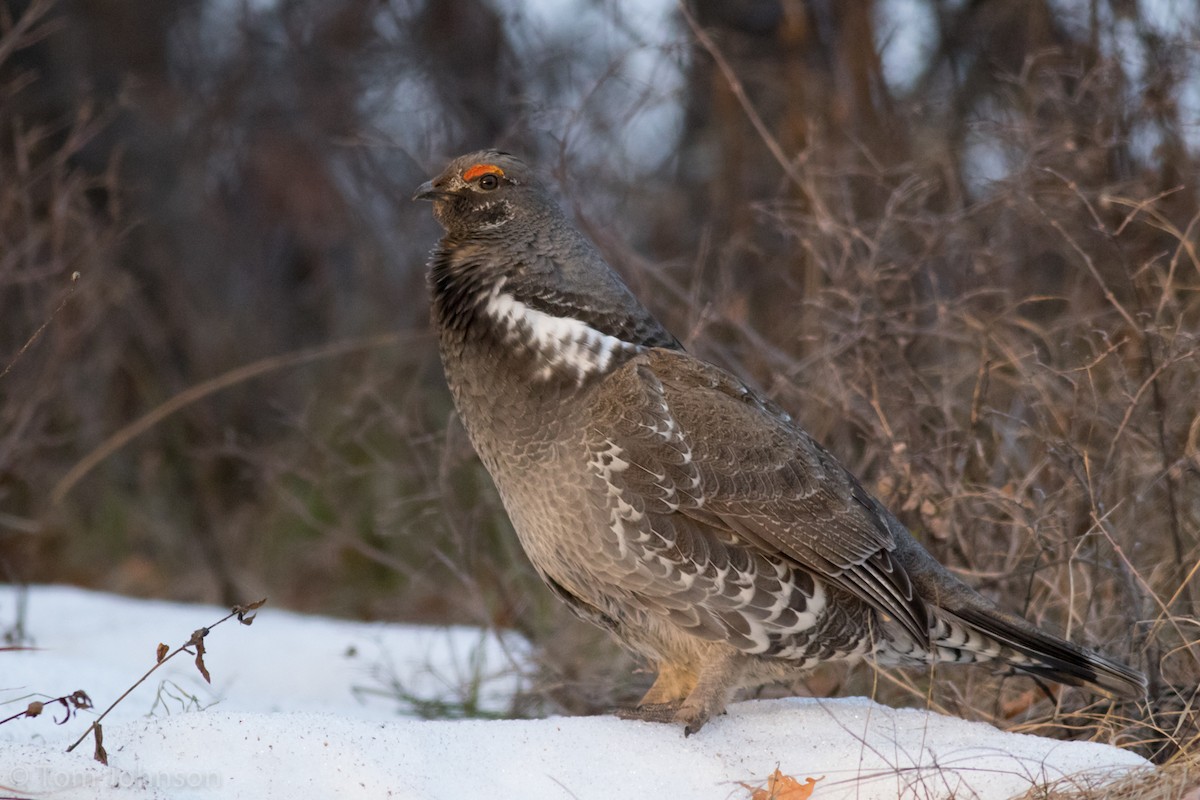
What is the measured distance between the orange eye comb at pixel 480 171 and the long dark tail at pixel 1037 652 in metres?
1.94

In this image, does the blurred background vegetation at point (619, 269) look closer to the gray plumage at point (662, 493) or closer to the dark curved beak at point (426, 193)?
the gray plumage at point (662, 493)

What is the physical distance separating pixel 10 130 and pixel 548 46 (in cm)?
352

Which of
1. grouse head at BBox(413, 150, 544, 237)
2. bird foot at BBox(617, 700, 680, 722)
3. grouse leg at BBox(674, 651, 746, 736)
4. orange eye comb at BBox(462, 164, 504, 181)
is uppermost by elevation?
orange eye comb at BBox(462, 164, 504, 181)

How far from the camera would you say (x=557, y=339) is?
12.3 ft

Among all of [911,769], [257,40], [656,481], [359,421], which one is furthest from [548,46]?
[911,769]

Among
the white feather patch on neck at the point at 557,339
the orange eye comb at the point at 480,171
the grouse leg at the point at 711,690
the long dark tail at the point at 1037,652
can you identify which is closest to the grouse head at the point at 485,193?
the orange eye comb at the point at 480,171

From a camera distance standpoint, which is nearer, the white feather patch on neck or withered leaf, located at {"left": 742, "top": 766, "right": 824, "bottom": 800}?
withered leaf, located at {"left": 742, "top": 766, "right": 824, "bottom": 800}

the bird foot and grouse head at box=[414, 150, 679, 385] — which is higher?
grouse head at box=[414, 150, 679, 385]

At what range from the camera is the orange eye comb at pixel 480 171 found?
4.01 metres

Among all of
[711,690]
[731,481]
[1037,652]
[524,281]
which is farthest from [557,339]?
[1037,652]

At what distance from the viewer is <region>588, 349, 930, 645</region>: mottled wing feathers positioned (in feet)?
11.9

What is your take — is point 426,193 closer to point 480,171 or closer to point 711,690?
point 480,171

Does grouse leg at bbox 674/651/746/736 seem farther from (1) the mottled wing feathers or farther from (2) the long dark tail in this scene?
(2) the long dark tail

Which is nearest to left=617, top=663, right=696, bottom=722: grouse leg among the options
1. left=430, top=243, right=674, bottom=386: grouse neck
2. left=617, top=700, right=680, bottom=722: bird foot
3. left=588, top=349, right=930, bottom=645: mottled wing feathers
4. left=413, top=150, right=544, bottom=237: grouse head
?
left=617, top=700, right=680, bottom=722: bird foot
